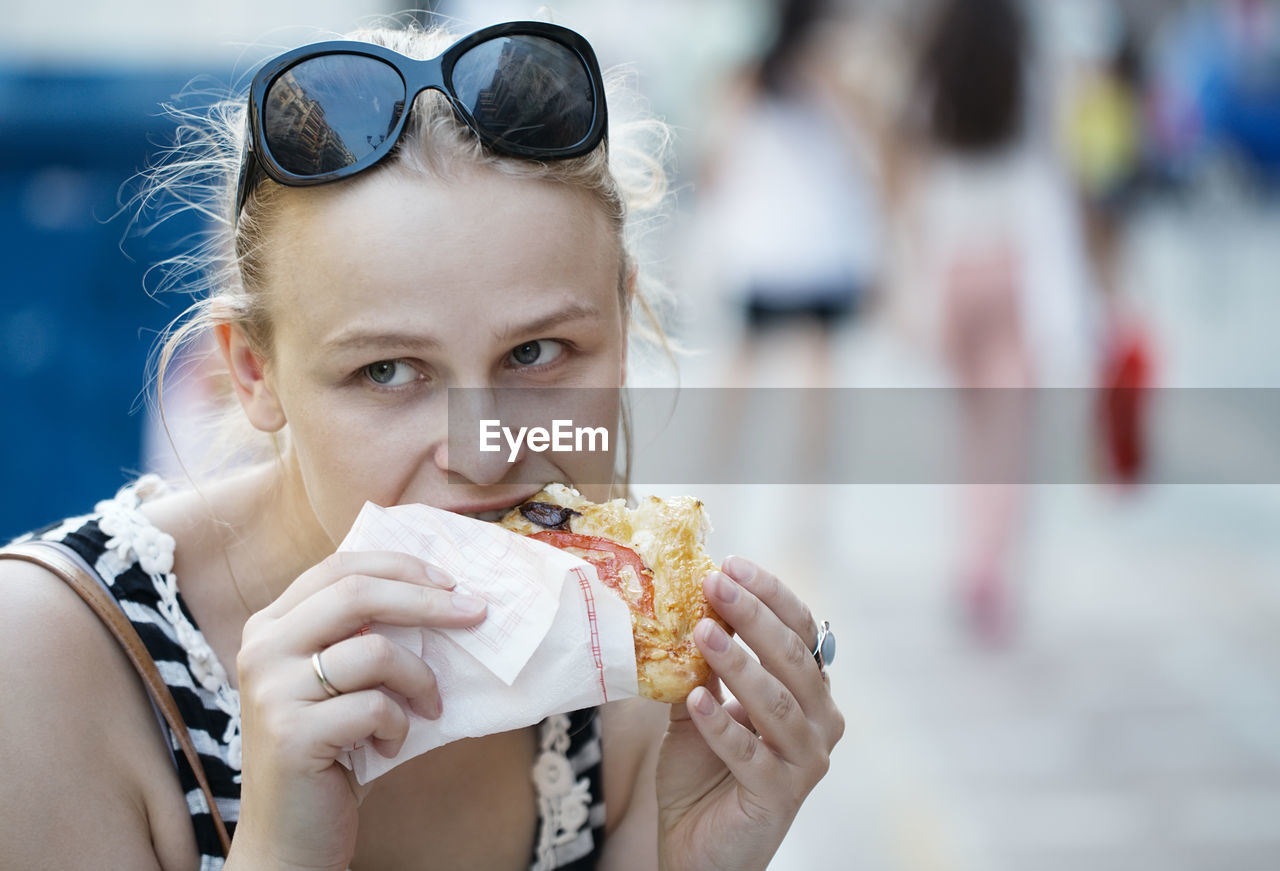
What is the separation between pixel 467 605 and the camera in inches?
62.1

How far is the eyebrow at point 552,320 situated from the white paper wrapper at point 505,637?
288mm

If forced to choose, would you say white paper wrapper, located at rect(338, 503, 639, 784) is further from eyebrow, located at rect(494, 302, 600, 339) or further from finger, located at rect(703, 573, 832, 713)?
eyebrow, located at rect(494, 302, 600, 339)

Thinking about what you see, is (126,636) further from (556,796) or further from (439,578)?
(556,796)

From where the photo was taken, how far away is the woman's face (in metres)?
1.67

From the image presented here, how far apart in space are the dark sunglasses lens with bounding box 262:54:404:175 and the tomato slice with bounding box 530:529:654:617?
64cm

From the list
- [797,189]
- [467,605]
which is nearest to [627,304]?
[467,605]

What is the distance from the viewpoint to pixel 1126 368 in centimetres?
620

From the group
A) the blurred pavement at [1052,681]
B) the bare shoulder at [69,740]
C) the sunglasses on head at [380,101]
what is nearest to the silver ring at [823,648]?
the sunglasses on head at [380,101]

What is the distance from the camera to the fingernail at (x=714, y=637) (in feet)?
5.34

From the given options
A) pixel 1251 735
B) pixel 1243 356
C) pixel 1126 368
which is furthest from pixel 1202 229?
pixel 1251 735

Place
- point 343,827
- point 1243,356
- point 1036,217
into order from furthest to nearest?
1. point 1243,356
2. point 1036,217
3. point 343,827

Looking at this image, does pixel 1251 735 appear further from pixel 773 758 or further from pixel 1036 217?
pixel 773 758

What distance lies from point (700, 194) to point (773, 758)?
614 centimetres

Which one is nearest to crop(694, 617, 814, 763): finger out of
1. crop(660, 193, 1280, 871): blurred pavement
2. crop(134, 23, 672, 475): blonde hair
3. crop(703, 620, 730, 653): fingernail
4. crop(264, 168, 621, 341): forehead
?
crop(703, 620, 730, 653): fingernail
